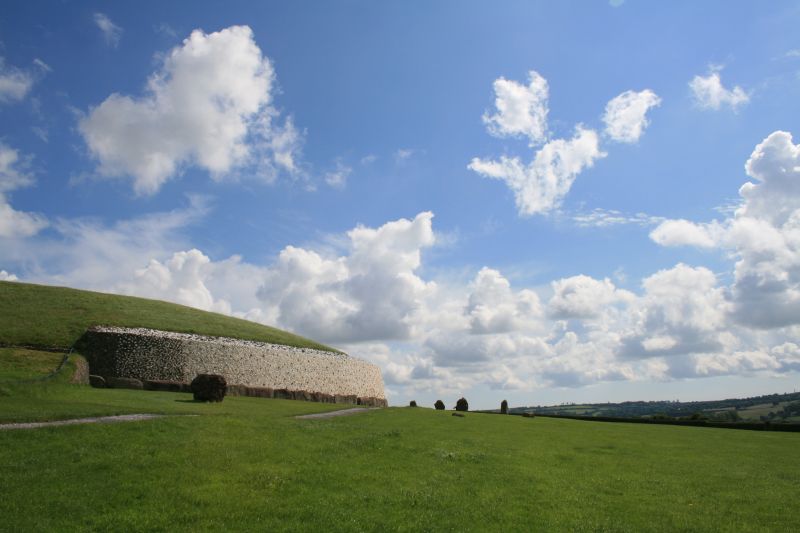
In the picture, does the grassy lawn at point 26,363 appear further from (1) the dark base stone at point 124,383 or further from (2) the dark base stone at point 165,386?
(2) the dark base stone at point 165,386

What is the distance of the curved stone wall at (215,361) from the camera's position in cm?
4462

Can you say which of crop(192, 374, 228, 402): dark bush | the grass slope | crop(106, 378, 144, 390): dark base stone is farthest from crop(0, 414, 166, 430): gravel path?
crop(106, 378, 144, 390): dark base stone

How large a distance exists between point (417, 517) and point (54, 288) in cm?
6269

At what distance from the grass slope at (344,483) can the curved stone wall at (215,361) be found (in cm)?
2193

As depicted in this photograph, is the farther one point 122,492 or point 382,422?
point 382,422

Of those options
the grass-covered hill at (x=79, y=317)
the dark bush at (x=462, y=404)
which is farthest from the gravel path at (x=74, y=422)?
the dark bush at (x=462, y=404)

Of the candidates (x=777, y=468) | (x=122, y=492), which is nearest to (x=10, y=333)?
(x=122, y=492)

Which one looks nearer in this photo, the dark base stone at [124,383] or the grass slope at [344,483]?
the grass slope at [344,483]

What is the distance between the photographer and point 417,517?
41.1 ft

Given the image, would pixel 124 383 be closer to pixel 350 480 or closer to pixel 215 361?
pixel 215 361

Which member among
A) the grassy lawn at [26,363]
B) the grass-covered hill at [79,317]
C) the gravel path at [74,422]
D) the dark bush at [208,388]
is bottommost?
the gravel path at [74,422]

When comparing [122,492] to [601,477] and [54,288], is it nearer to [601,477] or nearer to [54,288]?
[601,477]

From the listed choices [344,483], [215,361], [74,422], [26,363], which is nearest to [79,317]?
[26,363]

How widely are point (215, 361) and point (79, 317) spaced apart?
1356 cm
